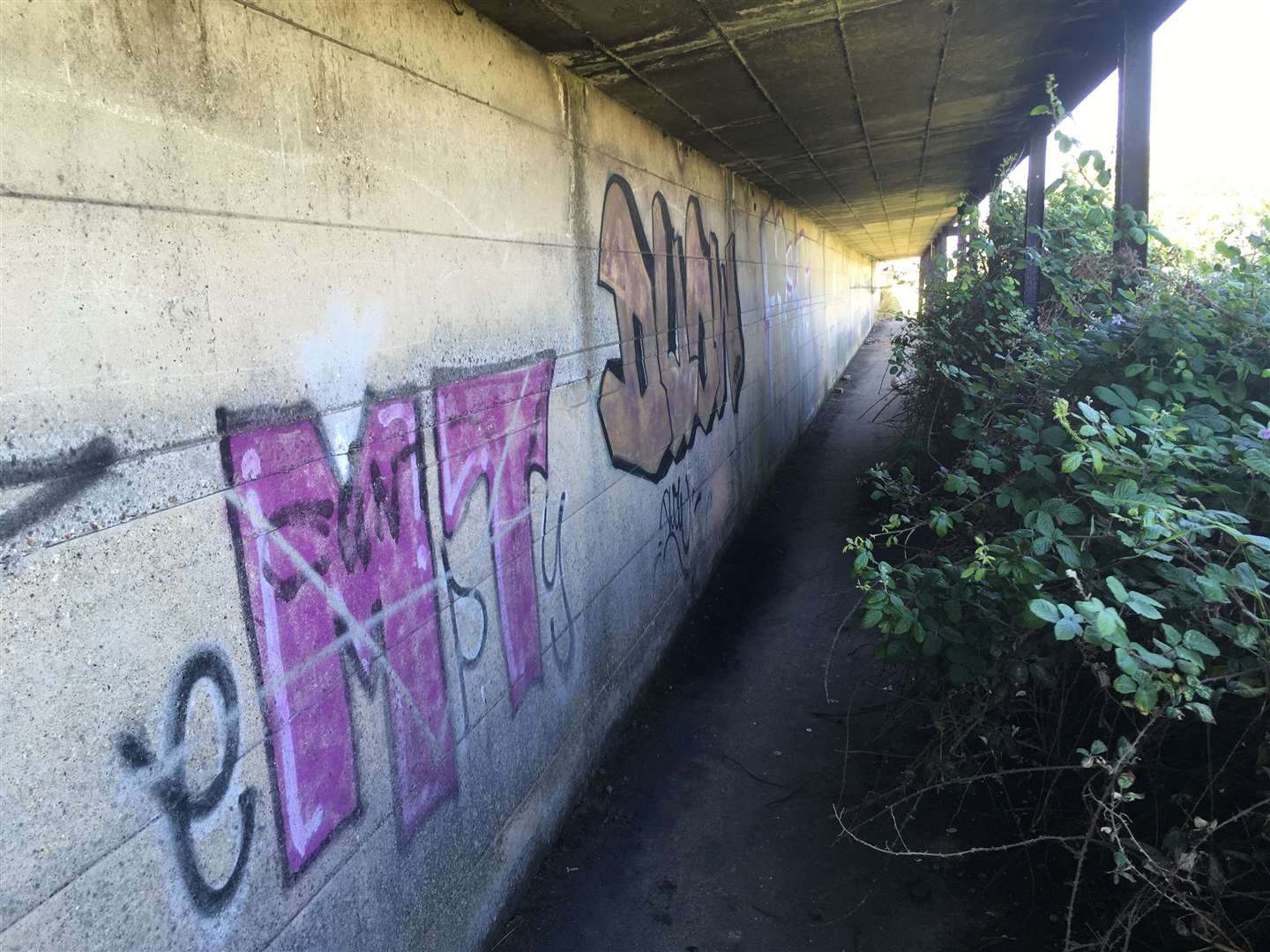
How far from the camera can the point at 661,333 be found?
529 cm

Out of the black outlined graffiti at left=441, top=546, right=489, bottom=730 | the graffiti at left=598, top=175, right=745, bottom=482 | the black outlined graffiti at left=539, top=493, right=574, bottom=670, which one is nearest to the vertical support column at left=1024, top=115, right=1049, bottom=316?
the graffiti at left=598, top=175, right=745, bottom=482

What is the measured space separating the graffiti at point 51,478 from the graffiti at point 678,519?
152 inches

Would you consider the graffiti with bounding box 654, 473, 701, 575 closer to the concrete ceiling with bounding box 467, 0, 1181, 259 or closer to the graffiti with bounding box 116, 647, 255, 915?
the concrete ceiling with bounding box 467, 0, 1181, 259

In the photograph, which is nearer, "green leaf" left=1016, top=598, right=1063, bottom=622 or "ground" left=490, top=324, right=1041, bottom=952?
"green leaf" left=1016, top=598, right=1063, bottom=622

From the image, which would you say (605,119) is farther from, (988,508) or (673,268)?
(988,508)

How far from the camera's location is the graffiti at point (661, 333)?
4.44 metres

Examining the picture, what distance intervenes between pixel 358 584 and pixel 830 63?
358 centimetres

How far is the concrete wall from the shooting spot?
148 cm

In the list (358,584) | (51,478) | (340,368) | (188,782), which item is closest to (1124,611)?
(358,584)

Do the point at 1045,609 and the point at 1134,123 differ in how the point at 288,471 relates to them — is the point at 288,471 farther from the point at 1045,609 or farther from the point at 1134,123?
the point at 1134,123

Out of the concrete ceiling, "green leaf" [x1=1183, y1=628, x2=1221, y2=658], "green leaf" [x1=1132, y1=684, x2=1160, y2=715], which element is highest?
the concrete ceiling

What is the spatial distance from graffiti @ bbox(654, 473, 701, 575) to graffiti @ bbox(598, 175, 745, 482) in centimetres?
21

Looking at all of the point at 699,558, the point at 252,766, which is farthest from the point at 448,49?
the point at 699,558

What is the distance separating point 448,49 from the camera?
9.29 ft
